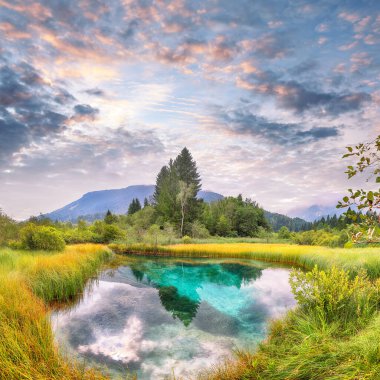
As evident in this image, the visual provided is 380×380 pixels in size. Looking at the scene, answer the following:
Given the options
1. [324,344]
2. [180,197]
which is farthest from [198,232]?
[324,344]

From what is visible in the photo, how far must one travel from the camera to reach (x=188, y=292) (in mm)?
15008

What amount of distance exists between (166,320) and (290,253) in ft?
58.9

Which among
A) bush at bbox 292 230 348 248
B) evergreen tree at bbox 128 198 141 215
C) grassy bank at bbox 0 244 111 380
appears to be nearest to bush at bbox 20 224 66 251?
grassy bank at bbox 0 244 111 380

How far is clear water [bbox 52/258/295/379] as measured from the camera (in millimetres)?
7168

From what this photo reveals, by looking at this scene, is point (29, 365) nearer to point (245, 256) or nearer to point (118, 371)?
point (118, 371)

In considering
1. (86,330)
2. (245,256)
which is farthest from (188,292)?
(245,256)

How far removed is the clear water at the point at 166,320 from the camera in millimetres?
7168

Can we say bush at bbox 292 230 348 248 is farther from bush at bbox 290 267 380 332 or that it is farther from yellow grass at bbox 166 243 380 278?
bush at bbox 290 267 380 332

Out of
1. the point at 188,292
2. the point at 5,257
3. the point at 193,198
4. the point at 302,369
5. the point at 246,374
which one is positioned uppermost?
the point at 193,198

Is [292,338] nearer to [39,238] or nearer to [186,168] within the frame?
[39,238]

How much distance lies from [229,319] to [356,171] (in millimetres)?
9416

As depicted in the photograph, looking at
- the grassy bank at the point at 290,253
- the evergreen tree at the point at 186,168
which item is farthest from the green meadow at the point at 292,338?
the evergreen tree at the point at 186,168

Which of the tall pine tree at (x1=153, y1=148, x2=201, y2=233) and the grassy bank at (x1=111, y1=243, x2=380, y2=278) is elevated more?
the tall pine tree at (x1=153, y1=148, x2=201, y2=233)

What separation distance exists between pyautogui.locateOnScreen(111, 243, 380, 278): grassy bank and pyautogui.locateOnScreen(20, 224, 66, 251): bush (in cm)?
1494
